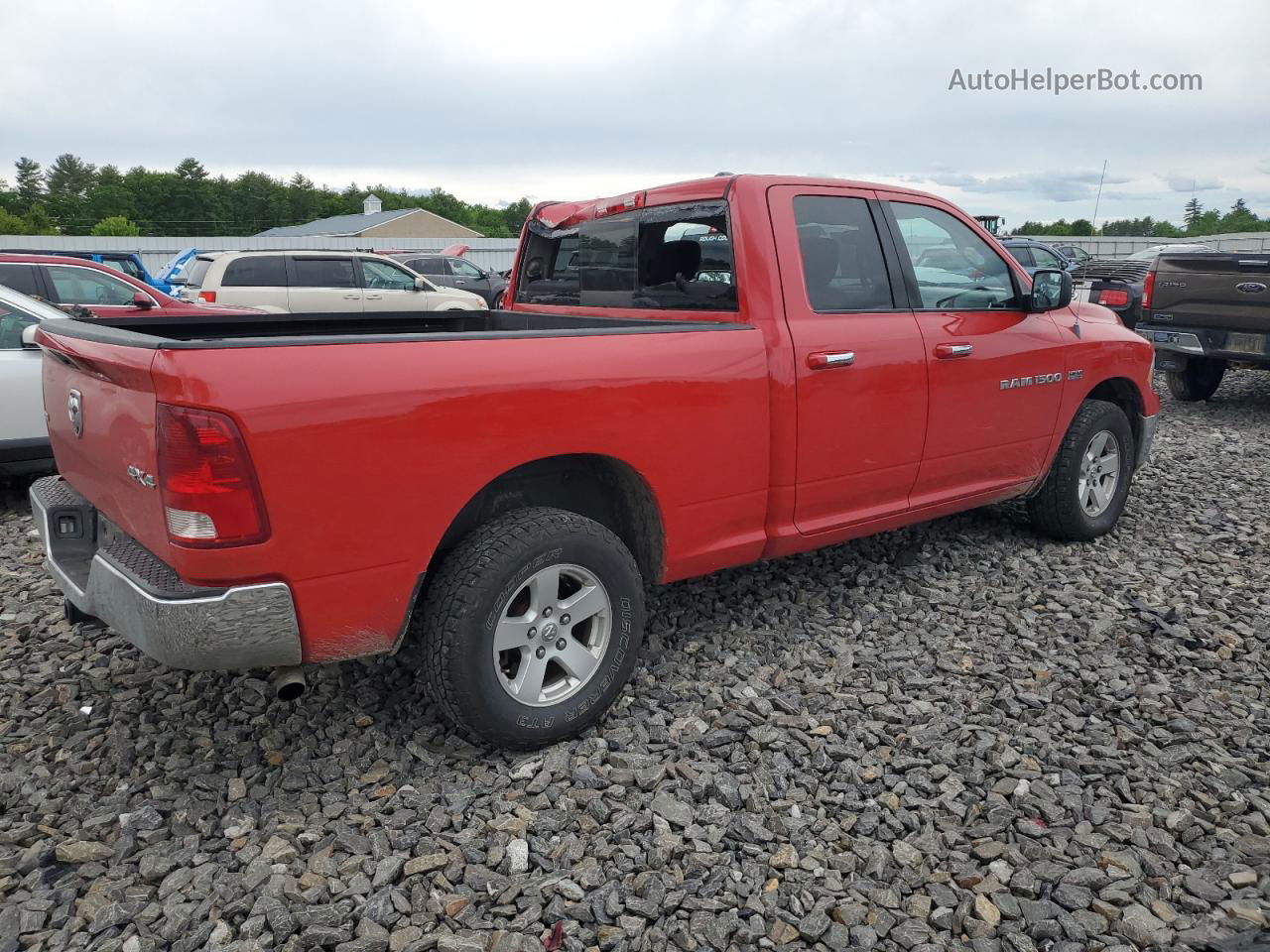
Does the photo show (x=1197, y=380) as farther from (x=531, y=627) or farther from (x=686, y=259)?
(x=531, y=627)

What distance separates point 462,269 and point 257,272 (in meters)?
9.88

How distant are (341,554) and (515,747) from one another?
93 centimetres

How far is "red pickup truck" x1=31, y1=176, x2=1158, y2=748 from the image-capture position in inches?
101

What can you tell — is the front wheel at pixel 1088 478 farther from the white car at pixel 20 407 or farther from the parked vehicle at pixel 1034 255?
the parked vehicle at pixel 1034 255

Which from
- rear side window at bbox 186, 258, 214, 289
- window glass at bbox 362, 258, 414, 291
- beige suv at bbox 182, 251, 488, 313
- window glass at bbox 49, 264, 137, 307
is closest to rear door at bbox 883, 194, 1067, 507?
window glass at bbox 49, 264, 137, 307

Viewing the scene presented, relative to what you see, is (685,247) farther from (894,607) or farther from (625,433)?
(894,607)

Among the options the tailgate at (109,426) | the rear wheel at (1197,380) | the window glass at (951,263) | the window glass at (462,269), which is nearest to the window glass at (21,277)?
the tailgate at (109,426)

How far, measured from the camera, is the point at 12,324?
6.05m

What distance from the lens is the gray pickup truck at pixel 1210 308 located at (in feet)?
28.9

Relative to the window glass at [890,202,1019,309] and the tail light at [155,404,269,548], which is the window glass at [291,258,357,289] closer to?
the window glass at [890,202,1019,309]

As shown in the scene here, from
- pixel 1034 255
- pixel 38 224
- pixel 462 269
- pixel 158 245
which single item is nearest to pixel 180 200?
pixel 38 224

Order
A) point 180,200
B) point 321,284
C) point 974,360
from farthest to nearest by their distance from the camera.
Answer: point 180,200
point 321,284
point 974,360

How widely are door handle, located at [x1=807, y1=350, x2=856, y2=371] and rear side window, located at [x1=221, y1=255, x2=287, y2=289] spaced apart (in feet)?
43.2

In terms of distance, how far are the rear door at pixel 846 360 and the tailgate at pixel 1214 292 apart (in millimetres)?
6555
